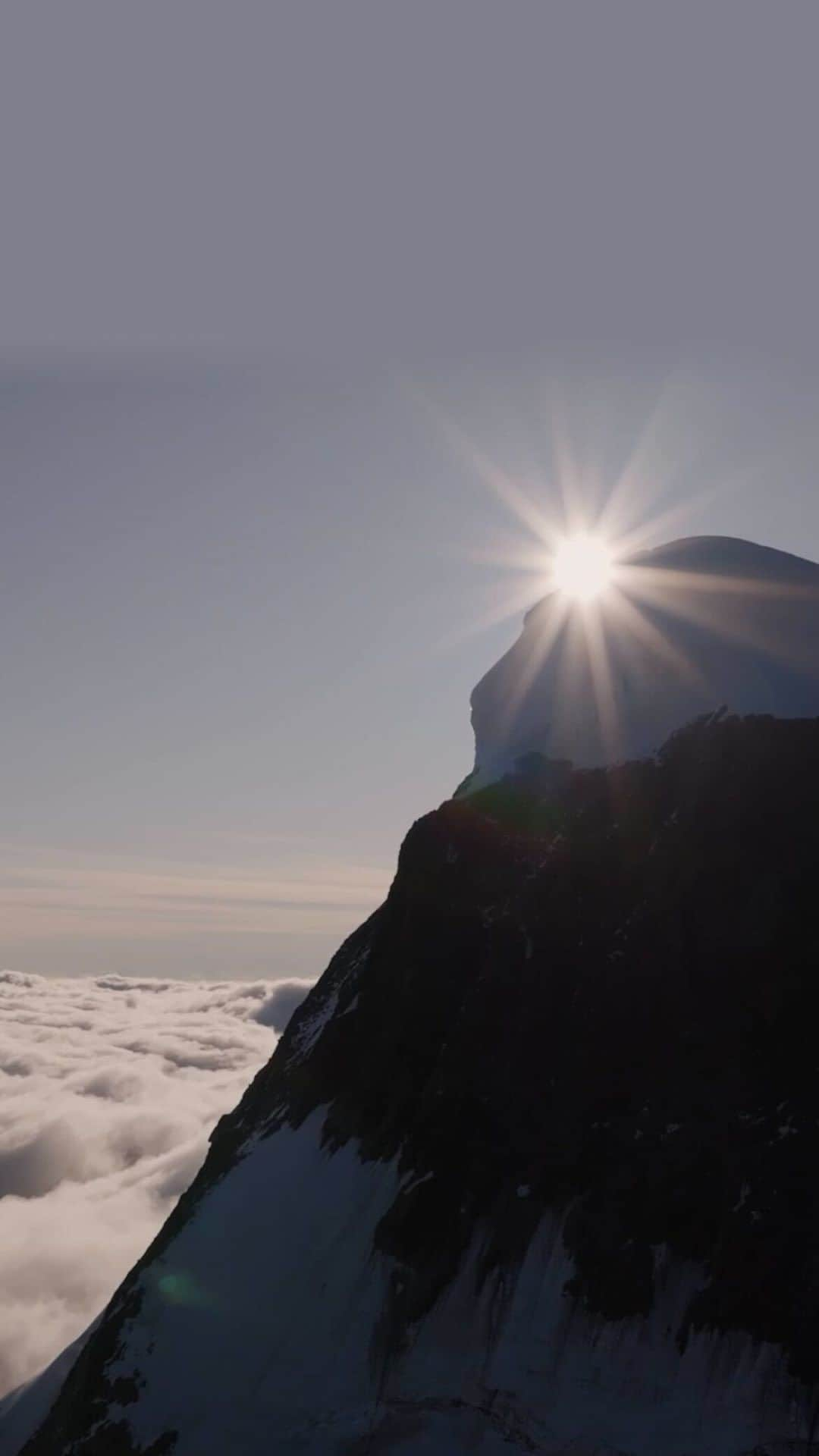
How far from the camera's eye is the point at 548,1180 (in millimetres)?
36281

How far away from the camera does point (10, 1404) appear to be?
217 ft

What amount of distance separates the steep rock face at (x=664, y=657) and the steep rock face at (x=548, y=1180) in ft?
4.79

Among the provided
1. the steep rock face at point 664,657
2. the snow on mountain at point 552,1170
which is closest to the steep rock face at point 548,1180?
the snow on mountain at point 552,1170

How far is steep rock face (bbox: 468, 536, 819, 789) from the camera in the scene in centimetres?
4184

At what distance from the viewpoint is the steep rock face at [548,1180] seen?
105 ft

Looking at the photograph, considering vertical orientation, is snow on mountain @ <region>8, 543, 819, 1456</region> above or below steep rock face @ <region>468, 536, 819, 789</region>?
below

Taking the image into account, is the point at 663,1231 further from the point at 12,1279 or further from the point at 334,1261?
the point at 12,1279

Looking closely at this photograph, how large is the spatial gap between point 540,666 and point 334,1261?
86.2 feet

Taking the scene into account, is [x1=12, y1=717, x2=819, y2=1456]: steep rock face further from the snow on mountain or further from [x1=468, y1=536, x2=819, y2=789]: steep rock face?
[x1=468, y1=536, x2=819, y2=789]: steep rock face

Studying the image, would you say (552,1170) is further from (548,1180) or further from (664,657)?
(664,657)

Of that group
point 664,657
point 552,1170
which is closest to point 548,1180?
point 552,1170

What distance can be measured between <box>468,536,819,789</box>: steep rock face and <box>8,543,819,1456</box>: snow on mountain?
1.10 feet

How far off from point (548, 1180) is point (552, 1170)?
0.35 meters

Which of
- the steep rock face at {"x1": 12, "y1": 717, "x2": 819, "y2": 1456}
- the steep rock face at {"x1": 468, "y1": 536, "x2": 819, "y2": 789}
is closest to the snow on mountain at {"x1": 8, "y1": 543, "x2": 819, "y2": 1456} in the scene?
the steep rock face at {"x1": 12, "y1": 717, "x2": 819, "y2": 1456}
